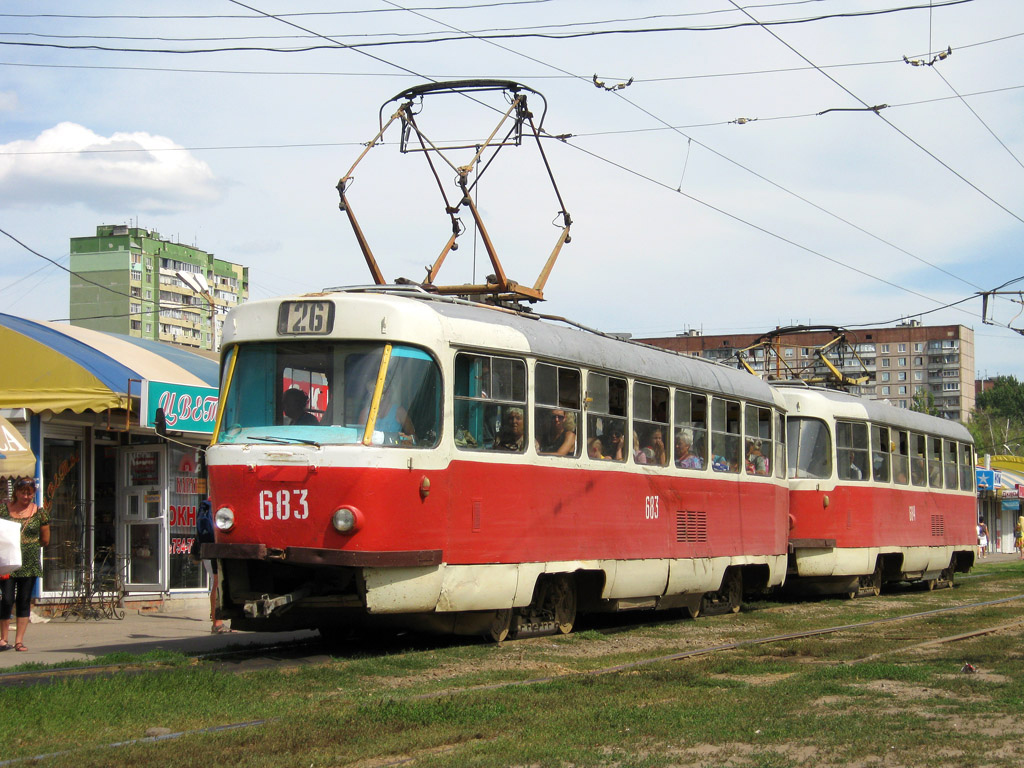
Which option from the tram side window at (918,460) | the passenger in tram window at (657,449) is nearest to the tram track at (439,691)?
the passenger in tram window at (657,449)

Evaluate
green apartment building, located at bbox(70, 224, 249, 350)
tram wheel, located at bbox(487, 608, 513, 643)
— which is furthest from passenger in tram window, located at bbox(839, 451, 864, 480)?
green apartment building, located at bbox(70, 224, 249, 350)

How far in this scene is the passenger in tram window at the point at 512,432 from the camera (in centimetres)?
1134

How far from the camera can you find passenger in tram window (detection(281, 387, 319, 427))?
1034cm

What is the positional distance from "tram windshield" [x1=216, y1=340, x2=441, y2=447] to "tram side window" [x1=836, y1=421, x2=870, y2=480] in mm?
10472

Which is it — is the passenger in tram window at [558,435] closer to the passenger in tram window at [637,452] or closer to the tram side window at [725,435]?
the passenger in tram window at [637,452]

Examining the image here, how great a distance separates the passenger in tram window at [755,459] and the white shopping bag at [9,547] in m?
9.19

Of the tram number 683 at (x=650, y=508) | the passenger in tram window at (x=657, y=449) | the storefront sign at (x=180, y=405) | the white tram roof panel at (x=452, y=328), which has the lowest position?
the tram number 683 at (x=650, y=508)

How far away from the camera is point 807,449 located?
1905 cm

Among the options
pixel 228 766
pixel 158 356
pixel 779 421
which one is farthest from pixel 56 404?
pixel 228 766

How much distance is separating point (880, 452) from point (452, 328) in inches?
462

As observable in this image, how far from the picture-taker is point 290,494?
33.0ft

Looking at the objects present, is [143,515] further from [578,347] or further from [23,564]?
[578,347]

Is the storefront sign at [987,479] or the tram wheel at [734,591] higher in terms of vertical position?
the storefront sign at [987,479]

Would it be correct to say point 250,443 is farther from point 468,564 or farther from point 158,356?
point 158,356
